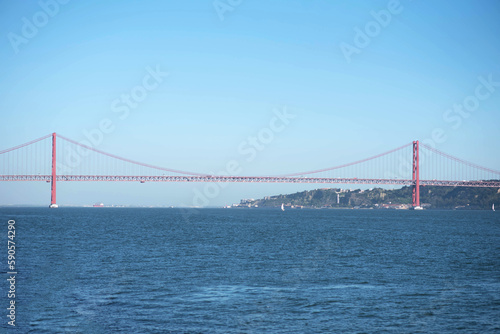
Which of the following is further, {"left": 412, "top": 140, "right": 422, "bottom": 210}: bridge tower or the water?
{"left": 412, "top": 140, "right": 422, "bottom": 210}: bridge tower

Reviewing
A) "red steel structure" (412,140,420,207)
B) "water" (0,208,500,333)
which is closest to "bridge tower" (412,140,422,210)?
"red steel structure" (412,140,420,207)

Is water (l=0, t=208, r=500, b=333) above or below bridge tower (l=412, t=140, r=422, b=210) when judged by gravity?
below

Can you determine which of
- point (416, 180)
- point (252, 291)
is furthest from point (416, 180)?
point (252, 291)

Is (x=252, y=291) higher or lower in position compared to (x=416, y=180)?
lower

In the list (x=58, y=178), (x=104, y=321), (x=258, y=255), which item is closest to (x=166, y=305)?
(x=104, y=321)

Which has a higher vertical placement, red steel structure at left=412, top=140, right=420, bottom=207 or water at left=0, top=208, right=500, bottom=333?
red steel structure at left=412, top=140, right=420, bottom=207

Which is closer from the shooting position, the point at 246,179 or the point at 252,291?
the point at 252,291

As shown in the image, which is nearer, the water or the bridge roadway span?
the water

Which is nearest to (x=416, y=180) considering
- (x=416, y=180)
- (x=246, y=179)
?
(x=416, y=180)

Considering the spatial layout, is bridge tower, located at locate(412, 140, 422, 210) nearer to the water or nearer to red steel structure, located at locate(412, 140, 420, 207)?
red steel structure, located at locate(412, 140, 420, 207)

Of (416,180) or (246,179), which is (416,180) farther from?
(246,179)

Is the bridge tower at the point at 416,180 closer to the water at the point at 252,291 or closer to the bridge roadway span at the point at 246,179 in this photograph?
the bridge roadway span at the point at 246,179
